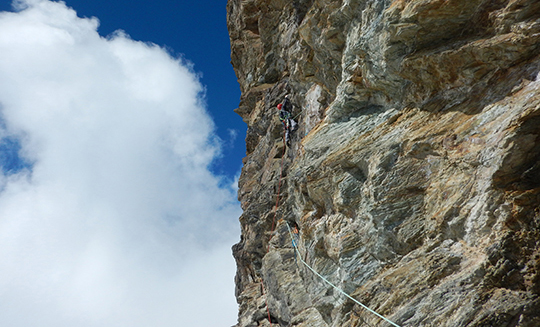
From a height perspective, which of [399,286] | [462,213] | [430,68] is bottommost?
[399,286]

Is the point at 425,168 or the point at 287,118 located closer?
the point at 425,168

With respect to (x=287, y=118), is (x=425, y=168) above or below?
below

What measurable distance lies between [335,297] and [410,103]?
583 centimetres

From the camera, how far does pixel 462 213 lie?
760 cm

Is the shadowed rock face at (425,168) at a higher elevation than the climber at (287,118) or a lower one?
lower

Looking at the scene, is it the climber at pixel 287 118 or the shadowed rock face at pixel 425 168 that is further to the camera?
the climber at pixel 287 118

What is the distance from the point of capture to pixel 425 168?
8.70 meters

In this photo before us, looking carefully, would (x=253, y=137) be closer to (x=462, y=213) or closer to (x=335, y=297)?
(x=335, y=297)

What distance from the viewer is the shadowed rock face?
6.89 metres

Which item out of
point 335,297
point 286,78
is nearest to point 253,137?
point 286,78

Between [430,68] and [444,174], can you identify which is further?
[430,68]

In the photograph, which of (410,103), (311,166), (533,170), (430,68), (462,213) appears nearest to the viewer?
(533,170)

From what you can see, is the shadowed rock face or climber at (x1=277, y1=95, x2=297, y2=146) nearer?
the shadowed rock face

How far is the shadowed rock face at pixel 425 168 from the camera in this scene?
6.89 m
